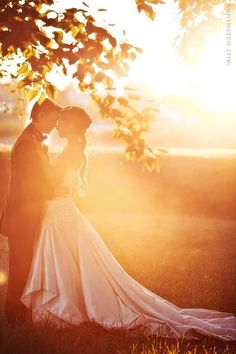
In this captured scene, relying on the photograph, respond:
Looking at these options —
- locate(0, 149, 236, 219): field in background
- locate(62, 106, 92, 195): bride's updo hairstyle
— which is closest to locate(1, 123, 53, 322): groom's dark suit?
locate(62, 106, 92, 195): bride's updo hairstyle

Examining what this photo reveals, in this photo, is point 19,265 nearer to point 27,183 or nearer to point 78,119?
point 27,183

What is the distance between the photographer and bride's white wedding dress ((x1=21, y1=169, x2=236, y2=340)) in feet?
18.2

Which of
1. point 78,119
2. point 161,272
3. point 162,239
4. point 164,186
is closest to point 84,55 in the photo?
point 78,119

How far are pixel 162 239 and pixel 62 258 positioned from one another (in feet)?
15.6

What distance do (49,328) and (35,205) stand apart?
3.99 feet

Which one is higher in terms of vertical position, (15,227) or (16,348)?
(15,227)

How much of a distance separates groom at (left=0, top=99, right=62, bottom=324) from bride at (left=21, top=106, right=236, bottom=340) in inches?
5.7

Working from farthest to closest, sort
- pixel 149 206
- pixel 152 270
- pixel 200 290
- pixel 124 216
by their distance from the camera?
pixel 149 206
pixel 124 216
pixel 152 270
pixel 200 290

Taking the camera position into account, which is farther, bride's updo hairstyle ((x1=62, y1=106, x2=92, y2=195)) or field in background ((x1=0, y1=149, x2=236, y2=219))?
field in background ((x1=0, y1=149, x2=236, y2=219))

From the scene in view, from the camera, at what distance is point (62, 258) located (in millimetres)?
5695

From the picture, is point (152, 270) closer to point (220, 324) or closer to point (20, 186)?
point (220, 324)

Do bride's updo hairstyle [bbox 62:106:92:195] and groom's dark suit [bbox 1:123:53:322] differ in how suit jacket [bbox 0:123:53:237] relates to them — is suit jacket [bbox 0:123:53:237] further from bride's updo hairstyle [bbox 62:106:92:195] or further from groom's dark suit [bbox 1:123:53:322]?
bride's updo hairstyle [bbox 62:106:92:195]

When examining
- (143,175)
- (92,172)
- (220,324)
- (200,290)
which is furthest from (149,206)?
(220,324)

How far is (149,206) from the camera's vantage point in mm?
12578
